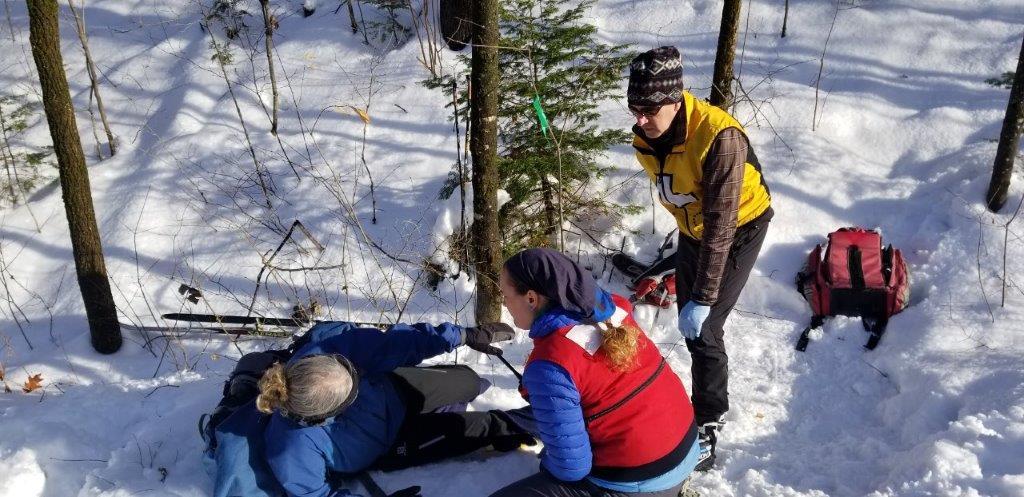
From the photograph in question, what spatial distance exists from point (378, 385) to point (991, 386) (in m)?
3.53

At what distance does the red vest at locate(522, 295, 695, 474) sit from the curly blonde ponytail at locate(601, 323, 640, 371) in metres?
0.03

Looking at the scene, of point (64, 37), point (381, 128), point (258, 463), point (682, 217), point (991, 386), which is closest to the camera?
point (258, 463)

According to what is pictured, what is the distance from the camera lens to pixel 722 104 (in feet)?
17.9

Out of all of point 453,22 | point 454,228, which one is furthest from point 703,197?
point 453,22

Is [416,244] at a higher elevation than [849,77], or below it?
below

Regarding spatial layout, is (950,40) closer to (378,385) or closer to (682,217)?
(682,217)

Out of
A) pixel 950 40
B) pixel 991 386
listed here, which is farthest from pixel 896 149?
pixel 991 386

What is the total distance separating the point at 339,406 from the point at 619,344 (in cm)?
133

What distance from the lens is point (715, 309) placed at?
10.4ft

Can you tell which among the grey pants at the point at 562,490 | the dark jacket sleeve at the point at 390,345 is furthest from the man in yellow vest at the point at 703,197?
the dark jacket sleeve at the point at 390,345

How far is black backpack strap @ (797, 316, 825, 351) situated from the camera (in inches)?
182

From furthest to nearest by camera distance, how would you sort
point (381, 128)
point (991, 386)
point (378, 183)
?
1. point (381, 128)
2. point (378, 183)
3. point (991, 386)

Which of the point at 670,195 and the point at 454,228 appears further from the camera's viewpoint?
the point at 454,228

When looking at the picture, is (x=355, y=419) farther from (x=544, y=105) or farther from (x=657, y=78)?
(x=544, y=105)
